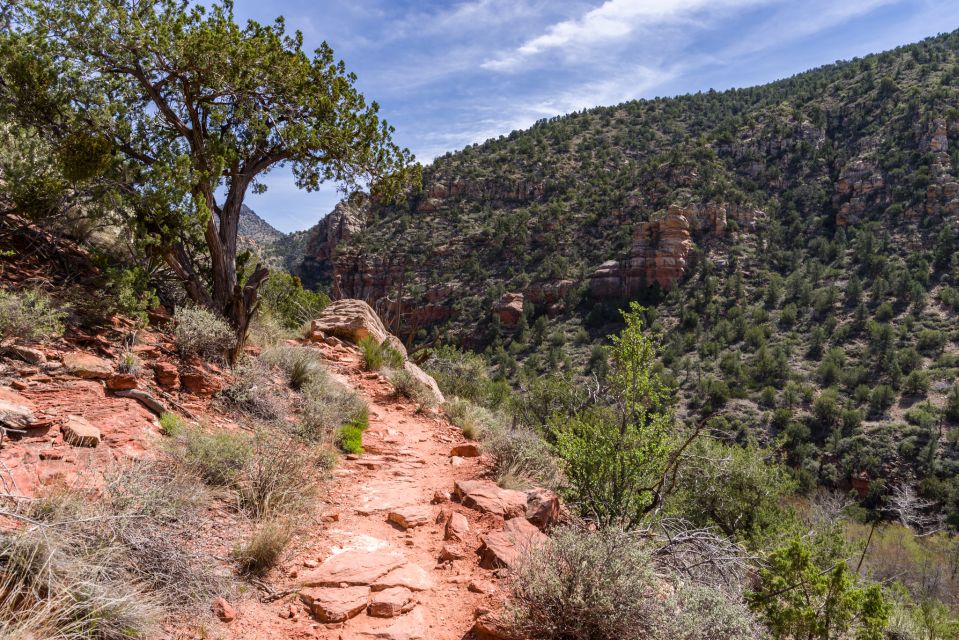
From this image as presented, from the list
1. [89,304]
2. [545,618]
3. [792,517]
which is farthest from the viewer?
[792,517]

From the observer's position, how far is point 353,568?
3.30 metres

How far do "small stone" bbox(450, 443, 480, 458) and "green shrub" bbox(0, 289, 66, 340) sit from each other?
4242 mm

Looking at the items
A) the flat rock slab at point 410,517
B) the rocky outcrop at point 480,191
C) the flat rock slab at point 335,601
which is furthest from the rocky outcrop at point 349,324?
the rocky outcrop at point 480,191

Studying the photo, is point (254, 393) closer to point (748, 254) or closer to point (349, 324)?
point (349, 324)

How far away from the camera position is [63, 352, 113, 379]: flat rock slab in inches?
165

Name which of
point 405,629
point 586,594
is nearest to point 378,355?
point 405,629

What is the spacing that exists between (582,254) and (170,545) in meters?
49.8

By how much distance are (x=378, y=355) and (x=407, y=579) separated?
247 inches

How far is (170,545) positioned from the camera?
261cm

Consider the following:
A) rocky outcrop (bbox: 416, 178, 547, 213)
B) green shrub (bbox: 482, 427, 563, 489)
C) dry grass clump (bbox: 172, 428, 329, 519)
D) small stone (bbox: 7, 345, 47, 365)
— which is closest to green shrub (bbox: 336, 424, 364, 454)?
dry grass clump (bbox: 172, 428, 329, 519)

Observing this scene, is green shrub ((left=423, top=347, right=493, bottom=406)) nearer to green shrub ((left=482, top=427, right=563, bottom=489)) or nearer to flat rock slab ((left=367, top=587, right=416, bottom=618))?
green shrub ((left=482, top=427, right=563, bottom=489))

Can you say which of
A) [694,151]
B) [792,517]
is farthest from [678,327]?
[792,517]

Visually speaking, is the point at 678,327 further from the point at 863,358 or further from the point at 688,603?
the point at 688,603

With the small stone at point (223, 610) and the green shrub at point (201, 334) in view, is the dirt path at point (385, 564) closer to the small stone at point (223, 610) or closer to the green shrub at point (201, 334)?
the small stone at point (223, 610)
